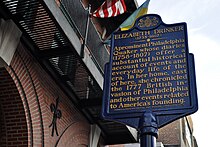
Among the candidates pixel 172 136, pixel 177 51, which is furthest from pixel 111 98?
pixel 172 136

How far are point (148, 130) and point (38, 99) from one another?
3.82 metres

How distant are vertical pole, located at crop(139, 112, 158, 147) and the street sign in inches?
4.8

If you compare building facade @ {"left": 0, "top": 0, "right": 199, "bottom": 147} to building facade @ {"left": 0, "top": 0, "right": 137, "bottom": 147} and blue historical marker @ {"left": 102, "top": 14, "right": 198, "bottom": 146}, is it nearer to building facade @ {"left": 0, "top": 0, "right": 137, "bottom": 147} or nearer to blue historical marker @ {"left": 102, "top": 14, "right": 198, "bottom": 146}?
building facade @ {"left": 0, "top": 0, "right": 137, "bottom": 147}

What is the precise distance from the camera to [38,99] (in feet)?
26.6

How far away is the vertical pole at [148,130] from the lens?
475cm

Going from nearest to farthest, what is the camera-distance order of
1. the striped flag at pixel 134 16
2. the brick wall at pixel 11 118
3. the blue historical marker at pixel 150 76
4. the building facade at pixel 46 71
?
the blue historical marker at pixel 150 76 < the building facade at pixel 46 71 < the brick wall at pixel 11 118 < the striped flag at pixel 134 16

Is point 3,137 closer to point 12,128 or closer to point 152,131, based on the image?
point 12,128

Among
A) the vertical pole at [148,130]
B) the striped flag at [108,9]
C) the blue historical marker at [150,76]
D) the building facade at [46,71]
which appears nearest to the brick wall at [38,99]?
the building facade at [46,71]

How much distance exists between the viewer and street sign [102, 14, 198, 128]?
506cm

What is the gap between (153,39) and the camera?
19.0 feet

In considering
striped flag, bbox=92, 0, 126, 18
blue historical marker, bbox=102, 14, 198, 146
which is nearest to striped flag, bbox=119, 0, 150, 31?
striped flag, bbox=92, 0, 126, 18

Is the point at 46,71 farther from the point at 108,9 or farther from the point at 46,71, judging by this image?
the point at 108,9

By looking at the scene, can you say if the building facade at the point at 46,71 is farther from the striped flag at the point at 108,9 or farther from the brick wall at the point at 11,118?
the striped flag at the point at 108,9

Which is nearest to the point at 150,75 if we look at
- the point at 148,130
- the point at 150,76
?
the point at 150,76
